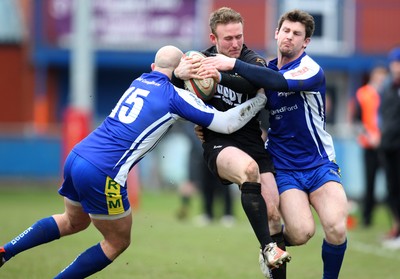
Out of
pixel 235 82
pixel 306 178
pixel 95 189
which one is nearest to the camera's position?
pixel 95 189

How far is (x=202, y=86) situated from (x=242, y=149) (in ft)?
2.10

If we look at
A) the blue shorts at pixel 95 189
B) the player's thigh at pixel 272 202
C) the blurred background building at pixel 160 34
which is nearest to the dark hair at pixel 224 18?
the player's thigh at pixel 272 202

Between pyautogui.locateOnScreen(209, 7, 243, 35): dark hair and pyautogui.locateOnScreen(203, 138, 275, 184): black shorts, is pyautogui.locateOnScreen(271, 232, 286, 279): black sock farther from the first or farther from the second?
pyautogui.locateOnScreen(209, 7, 243, 35): dark hair

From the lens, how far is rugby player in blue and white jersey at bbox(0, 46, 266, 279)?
275 inches

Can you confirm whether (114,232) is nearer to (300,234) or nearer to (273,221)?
(273,221)

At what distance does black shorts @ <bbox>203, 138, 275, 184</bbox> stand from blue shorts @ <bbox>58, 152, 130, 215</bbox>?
2.71 feet

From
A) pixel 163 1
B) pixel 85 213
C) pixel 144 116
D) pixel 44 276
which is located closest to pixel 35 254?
pixel 44 276

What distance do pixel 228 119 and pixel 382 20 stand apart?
18630 millimetres

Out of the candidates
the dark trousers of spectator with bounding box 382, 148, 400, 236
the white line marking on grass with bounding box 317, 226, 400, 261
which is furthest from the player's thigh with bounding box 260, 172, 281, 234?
the dark trousers of spectator with bounding box 382, 148, 400, 236

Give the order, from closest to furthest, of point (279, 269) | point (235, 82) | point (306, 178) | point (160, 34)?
point (235, 82) → point (279, 269) → point (306, 178) → point (160, 34)

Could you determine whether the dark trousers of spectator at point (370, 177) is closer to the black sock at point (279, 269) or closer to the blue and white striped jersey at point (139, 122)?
the black sock at point (279, 269)

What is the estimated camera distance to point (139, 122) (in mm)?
7055

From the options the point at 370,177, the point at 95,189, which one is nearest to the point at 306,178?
the point at 95,189

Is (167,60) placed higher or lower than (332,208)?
higher
